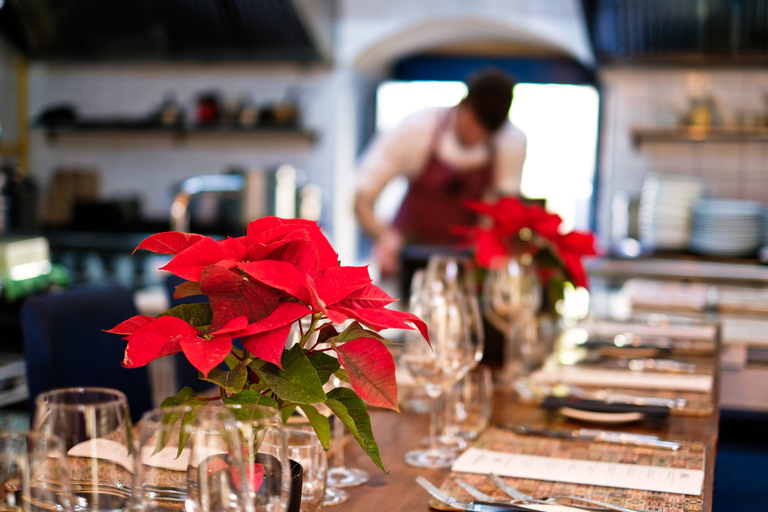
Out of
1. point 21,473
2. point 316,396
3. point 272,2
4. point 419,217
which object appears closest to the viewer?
point 21,473

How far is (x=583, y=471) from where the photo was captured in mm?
1007

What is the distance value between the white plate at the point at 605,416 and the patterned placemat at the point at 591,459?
0.11 meters

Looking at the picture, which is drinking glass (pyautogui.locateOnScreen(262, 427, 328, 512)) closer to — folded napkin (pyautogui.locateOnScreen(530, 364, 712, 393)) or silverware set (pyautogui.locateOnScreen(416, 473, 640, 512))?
silverware set (pyautogui.locateOnScreen(416, 473, 640, 512))

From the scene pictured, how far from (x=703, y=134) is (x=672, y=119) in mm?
171

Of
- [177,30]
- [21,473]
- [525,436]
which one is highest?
[177,30]

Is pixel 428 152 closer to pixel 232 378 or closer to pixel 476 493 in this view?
pixel 476 493

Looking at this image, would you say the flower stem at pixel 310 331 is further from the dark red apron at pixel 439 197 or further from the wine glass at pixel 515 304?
the dark red apron at pixel 439 197

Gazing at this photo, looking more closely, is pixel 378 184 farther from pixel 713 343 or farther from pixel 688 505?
pixel 688 505

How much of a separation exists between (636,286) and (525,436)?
5.15 ft

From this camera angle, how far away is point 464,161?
333cm

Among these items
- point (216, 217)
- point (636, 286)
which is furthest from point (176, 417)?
point (216, 217)

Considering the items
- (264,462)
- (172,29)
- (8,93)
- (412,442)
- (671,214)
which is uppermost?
(172,29)

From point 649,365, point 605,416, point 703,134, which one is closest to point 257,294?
point 605,416

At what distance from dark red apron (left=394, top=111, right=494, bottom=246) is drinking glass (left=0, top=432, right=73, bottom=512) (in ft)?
8.96
